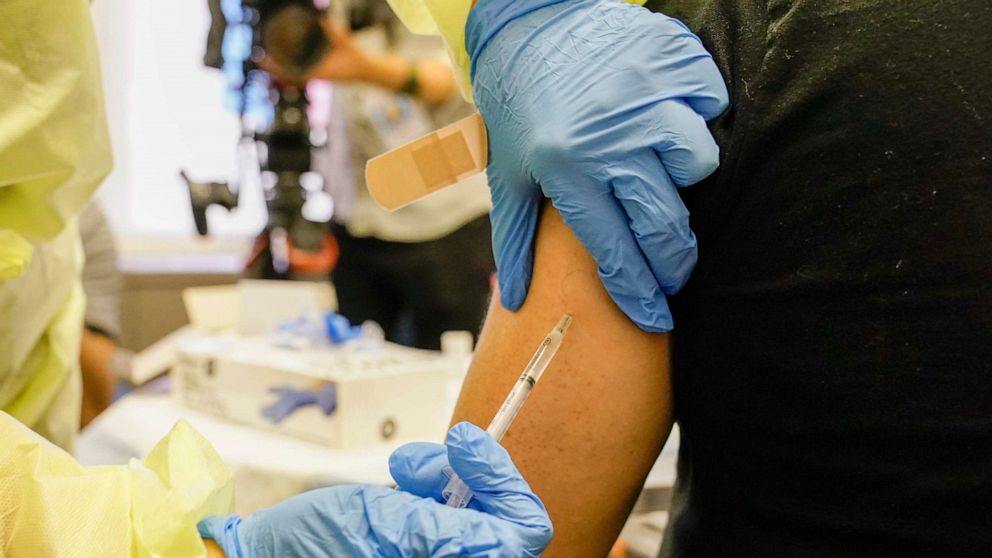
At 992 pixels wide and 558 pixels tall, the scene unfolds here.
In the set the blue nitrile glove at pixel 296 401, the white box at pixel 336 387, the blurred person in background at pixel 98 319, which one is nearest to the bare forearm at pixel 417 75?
the white box at pixel 336 387

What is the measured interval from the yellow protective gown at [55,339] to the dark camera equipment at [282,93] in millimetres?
567

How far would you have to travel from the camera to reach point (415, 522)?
0.62m

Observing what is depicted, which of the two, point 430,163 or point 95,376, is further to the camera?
point 95,376

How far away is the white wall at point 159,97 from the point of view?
3.76 m

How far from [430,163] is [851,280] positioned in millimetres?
395

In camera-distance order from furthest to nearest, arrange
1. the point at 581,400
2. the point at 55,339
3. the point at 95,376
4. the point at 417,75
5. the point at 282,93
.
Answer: the point at 95,376 < the point at 417,75 < the point at 282,93 < the point at 55,339 < the point at 581,400

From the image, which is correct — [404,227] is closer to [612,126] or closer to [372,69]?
[372,69]

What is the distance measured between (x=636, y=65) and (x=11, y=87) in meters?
0.57

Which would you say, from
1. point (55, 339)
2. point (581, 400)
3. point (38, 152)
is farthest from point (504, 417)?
point (55, 339)

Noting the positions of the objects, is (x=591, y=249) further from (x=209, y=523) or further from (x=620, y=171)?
(x=209, y=523)

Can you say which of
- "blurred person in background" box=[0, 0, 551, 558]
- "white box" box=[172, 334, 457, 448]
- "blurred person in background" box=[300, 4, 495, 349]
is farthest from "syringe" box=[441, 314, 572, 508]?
"blurred person in background" box=[300, 4, 495, 349]

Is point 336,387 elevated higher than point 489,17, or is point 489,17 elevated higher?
point 489,17

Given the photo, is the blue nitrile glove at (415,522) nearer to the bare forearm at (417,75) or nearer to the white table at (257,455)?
the white table at (257,455)

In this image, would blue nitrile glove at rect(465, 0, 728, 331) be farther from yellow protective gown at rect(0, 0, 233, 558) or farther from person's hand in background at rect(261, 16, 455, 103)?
person's hand in background at rect(261, 16, 455, 103)
